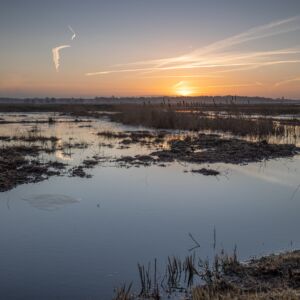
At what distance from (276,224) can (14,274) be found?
536 centimetres

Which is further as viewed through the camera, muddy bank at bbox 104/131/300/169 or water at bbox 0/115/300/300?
muddy bank at bbox 104/131/300/169

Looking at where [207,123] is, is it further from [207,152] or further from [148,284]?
[148,284]

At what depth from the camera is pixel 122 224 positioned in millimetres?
8133

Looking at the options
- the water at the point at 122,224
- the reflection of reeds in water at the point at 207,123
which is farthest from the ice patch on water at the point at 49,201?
the reflection of reeds in water at the point at 207,123

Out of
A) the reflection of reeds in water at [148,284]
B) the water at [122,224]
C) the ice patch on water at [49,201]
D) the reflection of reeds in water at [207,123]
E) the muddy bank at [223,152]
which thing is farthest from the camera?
the reflection of reeds in water at [207,123]

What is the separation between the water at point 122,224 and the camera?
578 cm

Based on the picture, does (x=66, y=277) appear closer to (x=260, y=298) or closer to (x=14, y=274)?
(x=14, y=274)

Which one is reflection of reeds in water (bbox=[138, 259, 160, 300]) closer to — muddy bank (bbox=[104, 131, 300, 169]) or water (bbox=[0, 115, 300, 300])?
water (bbox=[0, 115, 300, 300])

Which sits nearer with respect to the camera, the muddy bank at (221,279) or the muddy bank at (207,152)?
the muddy bank at (221,279)

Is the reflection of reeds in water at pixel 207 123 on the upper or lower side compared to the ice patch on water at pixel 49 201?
upper

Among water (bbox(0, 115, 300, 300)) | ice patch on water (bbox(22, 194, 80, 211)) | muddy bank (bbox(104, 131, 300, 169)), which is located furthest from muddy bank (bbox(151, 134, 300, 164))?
ice patch on water (bbox(22, 194, 80, 211))

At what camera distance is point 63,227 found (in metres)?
7.89

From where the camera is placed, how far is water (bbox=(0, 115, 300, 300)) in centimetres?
578

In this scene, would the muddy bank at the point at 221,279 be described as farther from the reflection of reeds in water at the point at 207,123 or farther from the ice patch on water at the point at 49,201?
the reflection of reeds in water at the point at 207,123
